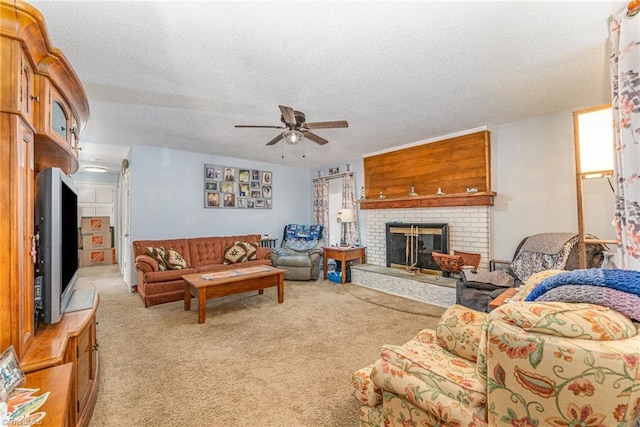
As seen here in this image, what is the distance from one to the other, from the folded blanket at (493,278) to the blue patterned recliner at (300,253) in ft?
9.01

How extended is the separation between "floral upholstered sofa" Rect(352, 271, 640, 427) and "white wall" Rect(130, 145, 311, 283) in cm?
483

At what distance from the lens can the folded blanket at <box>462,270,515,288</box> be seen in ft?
9.57

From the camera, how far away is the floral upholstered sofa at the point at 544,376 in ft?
2.28

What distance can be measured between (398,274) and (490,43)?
10.5 ft

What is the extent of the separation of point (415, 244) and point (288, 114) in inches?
122

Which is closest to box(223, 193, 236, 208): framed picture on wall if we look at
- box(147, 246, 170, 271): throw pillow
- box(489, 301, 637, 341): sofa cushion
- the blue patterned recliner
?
the blue patterned recliner

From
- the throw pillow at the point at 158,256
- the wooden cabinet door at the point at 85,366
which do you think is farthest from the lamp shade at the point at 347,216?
the wooden cabinet door at the point at 85,366

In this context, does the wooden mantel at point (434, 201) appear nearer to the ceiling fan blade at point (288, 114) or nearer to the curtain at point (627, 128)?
the curtain at point (627, 128)

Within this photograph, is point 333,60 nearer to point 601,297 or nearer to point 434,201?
point 601,297

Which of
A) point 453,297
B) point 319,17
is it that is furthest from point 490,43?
point 453,297

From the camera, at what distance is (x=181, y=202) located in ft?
16.3

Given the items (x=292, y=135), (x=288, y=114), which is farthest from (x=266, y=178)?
(x=288, y=114)

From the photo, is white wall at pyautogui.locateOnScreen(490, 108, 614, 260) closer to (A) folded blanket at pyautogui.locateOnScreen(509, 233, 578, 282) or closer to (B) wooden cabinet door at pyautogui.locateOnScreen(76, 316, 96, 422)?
(A) folded blanket at pyautogui.locateOnScreen(509, 233, 578, 282)

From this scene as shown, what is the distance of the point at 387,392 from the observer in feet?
4.02
